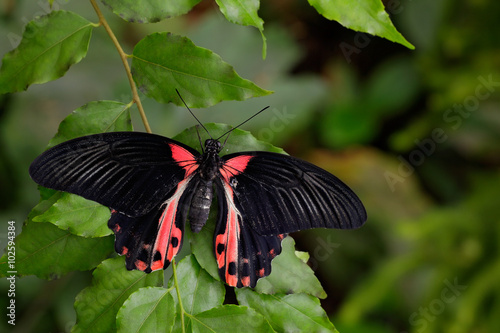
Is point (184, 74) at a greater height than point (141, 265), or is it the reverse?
point (184, 74)

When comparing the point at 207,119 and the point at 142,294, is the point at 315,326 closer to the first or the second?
the point at 142,294

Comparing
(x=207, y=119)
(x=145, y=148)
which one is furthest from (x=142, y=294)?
(x=207, y=119)

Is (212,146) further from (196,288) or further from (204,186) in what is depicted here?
(196,288)

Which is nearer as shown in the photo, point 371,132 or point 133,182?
point 133,182

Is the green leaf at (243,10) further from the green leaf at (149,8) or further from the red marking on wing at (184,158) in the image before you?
the red marking on wing at (184,158)

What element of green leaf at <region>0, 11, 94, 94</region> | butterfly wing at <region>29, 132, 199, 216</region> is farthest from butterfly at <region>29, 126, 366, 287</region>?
green leaf at <region>0, 11, 94, 94</region>

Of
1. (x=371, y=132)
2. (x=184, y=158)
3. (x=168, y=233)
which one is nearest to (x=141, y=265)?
(x=168, y=233)

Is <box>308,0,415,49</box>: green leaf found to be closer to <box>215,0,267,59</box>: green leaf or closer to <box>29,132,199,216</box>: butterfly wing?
<box>215,0,267,59</box>: green leaf
